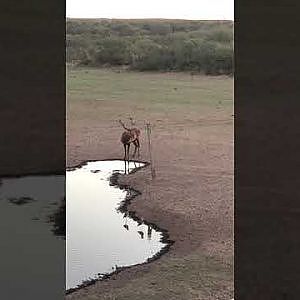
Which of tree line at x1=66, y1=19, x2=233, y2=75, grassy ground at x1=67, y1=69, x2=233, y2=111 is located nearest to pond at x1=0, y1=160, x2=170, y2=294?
grassy ground at x1=67, y1=69, x2=233, y2=111

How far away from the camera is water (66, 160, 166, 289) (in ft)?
13.8

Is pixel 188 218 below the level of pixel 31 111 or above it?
below

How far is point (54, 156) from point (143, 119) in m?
4.22

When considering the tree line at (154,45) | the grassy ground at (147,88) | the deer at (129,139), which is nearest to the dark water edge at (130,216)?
the deer at (129,139)

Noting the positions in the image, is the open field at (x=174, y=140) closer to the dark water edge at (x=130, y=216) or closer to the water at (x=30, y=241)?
the dark water edge at (x=130, y=216)

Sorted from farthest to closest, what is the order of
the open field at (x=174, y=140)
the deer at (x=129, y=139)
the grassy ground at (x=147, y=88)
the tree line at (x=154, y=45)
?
1. the deer at (x=129, y=139)
2. the grassy ground at (x=147, y=88)
3. the tree line at (x=154, y=45)
4. the open field at (x=174, y=140)

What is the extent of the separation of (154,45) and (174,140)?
2.98 feet

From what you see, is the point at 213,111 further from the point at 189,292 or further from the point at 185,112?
the point at 189,292

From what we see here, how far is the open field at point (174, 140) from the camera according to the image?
5078 millimetres

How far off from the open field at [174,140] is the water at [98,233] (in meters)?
0.18

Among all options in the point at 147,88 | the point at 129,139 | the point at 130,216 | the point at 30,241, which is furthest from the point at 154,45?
the point at 30,241

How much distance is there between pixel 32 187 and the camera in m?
2.08

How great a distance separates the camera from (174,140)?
6305 millimetres
